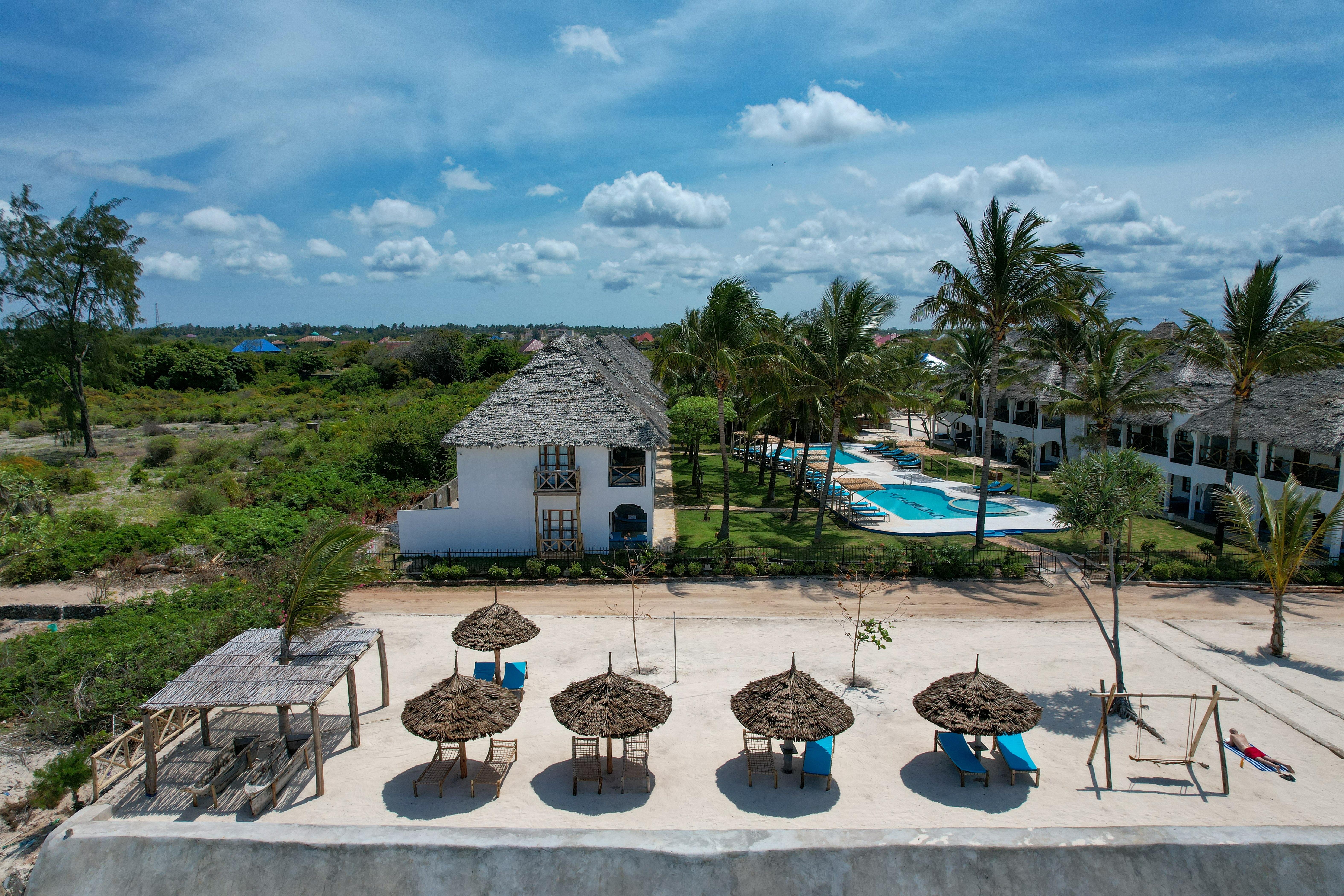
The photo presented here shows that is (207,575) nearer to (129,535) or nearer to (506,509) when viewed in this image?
(129,535)

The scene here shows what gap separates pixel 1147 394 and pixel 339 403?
58.7 m

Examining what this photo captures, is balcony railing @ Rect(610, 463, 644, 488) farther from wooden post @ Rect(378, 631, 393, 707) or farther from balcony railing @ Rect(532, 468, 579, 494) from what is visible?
wooden post @ Rect(378, 631, 393, 707)

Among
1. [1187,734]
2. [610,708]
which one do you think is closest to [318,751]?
[610,708]

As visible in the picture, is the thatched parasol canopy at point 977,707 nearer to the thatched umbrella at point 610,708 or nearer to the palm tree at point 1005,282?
the thatched umbrella at point 610,708

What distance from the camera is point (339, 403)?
2416 inches

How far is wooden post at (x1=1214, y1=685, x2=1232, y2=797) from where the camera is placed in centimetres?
1148

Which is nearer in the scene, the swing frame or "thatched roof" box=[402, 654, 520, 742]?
"thatched roof" box=[402, 654, 520, 742]

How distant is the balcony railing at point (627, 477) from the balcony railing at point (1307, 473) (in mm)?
22468

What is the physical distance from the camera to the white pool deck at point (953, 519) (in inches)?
1085

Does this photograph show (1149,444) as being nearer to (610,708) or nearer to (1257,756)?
(1257,756)

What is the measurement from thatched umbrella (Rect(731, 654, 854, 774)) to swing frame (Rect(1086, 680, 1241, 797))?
4431mm

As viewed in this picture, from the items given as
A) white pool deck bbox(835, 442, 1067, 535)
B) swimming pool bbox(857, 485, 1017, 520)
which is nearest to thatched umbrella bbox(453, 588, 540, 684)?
white pool deck bbox(835, 442, 1067, 535)

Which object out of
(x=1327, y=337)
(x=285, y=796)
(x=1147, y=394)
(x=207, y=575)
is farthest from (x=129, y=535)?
(x=1327, y=337)

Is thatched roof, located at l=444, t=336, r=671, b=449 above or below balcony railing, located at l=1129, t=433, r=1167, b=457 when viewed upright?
above
